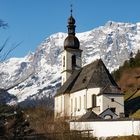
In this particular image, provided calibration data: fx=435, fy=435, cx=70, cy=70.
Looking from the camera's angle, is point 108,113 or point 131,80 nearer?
point 108,113

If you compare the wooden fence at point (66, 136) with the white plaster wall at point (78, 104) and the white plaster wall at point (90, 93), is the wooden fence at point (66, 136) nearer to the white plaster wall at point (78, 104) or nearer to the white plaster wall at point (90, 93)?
the white plaster wall at point (90, 93)

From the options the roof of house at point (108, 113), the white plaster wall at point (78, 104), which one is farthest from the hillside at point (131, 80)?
the roof of house at point (108, 113)

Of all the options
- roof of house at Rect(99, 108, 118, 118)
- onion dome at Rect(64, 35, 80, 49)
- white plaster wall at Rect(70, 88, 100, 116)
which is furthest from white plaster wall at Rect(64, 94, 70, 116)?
roof of house at Rect(99, 108, 118, 118)

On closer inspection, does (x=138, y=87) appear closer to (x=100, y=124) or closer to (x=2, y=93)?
(x=100, y=124)

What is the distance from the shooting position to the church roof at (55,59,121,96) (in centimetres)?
6056

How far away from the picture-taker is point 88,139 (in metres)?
42.8

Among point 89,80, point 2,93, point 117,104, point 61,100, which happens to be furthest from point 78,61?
point 2,93

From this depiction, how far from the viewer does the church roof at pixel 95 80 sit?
60.6 metres

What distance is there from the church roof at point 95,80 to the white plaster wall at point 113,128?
15445 mm

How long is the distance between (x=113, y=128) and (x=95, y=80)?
21.3m

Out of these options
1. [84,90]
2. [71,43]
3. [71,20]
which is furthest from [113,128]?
[71,20]

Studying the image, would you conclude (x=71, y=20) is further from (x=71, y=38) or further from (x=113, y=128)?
(x=113, y=128)

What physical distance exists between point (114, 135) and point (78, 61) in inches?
1594

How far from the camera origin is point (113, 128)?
1670 inches
